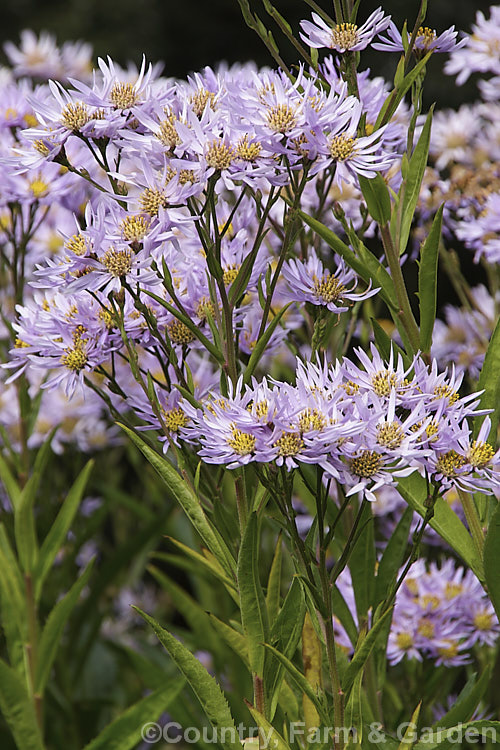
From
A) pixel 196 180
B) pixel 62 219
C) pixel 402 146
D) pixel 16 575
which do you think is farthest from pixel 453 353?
pixel 196 180

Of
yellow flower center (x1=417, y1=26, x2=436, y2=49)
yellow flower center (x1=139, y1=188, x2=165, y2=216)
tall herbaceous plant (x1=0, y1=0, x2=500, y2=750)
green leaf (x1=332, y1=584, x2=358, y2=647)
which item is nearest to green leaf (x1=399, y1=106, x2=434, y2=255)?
tall herbaceous plant (x1=0, y1=0, x2=500, y2=750)

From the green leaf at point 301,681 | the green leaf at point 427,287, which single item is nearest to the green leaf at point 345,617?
the green leaf at point 301,681

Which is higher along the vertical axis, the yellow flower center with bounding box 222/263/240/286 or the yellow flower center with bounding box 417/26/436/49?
the yellow flower center with bounding box 417/26/436/49

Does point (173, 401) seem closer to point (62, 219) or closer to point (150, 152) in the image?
point (150, 152)

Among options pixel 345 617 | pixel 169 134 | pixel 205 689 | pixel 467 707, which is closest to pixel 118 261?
pixel 169 134

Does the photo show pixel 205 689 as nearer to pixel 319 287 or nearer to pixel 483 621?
→ pixel 319 287

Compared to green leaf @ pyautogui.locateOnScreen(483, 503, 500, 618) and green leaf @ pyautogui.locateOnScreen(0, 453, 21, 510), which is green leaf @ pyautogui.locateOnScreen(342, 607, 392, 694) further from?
green leaf @ pyautogui.locateOnScreen(0, 453, 21, 510)
